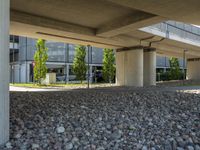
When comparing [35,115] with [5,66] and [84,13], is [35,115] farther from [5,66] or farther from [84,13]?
[84,13]

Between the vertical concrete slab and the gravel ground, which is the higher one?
the vertical concrete slab

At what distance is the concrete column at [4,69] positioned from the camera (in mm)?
6227

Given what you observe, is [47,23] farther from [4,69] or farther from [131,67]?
[4,69]

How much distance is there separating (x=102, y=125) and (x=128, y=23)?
10.7 meters

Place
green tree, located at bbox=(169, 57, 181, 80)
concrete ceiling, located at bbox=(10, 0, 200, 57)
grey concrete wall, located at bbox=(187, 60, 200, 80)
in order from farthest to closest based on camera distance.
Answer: green tree, located at bbox=(169, 57, 181, 80), grey concrete wall, located at bbox=(187, 60, 200, 80), concrete ceiling, located at bbox=(10, 0, 200, 57)

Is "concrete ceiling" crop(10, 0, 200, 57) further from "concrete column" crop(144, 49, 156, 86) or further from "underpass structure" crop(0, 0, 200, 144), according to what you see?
"concrete column" crop(144, 49, 156, 86)

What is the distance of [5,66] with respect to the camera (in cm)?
633

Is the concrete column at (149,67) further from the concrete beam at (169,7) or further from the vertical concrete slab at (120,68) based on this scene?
the concrete beam at (169,7)

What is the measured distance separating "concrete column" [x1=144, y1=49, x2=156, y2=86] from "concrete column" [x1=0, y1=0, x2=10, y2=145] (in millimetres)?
24218

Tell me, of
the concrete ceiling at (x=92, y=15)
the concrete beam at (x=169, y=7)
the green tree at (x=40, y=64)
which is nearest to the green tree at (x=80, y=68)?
the green tree at (x=40, y=64)

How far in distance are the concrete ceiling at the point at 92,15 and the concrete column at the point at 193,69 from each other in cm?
2662

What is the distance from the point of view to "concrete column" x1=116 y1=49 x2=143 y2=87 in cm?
2711

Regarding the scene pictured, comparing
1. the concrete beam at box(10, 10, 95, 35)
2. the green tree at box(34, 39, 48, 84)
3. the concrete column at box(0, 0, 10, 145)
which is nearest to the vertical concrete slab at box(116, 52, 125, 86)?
the concrete beam at box(10, 10, 95, 35)

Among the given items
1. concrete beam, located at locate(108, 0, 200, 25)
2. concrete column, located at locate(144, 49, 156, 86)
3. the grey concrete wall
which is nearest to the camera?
concrete beam, located at locate(108, 0, 200, 25)
